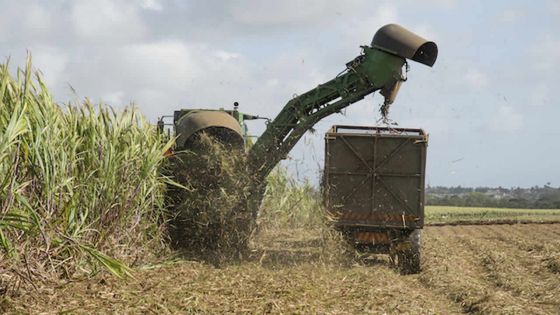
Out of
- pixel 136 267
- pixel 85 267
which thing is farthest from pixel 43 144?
pixel 136 267

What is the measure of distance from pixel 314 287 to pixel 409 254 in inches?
142

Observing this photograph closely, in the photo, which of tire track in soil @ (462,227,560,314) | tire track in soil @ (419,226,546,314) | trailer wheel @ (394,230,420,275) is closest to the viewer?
tire track in soil @ (419,226,546,314)

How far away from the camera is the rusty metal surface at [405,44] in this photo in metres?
10.2

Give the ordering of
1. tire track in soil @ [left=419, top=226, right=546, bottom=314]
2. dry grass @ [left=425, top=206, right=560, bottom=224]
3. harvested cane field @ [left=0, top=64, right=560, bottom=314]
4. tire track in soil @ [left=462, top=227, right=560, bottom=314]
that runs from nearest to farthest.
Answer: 1. harvested cane field @ [left=0, top=64, right=560, bottom=314]
2. tire track in soil @ [left=419, top=226, right=546, bottom=314]
3. tire track in soil @ [left=462, top=227, right=560, bottom=314]
4. dry grass @ [left=425, top=206, right=560, bottom=224]

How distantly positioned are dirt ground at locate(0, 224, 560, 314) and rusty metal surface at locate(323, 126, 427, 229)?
0.83 m

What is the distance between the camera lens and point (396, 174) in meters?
10.6

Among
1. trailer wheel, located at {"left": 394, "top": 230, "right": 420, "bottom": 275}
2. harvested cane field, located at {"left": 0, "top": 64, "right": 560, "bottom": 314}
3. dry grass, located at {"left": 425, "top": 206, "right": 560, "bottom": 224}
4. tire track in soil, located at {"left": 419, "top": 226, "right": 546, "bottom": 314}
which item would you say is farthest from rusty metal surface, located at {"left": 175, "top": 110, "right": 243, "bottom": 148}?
dry grass, located at {"left": 425, "top": 206, "right": 560, "bottom": 224}

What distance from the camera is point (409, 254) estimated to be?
34.6 feet

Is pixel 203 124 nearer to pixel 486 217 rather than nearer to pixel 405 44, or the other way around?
pixel 405 44

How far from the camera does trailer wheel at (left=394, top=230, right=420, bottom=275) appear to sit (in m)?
10.5

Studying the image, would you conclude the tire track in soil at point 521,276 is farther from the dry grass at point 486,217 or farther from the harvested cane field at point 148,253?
the dry grass at point 486,217

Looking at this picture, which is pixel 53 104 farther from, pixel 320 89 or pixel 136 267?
pixel 320 89

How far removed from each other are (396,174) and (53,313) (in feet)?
21.5

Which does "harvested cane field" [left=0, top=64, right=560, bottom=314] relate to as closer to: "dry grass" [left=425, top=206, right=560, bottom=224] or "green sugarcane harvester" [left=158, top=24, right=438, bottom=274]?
"green sugarcane harvester" [left=158, top=24, right=438, bottom=274]
